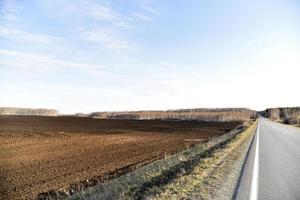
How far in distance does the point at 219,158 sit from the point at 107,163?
262 inches

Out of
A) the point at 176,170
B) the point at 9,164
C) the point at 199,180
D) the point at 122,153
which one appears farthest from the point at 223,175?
the point at 122,153

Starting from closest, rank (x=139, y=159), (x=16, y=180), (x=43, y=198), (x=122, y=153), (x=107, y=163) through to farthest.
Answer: (x=43, y=198)
(x=16, y=180)
(x=107, y=163)
(x=139, y=159)
(x=122, y=153)

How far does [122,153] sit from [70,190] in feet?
35.4

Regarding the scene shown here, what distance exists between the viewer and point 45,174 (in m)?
16.1

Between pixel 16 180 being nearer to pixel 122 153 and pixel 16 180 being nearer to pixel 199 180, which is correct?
pixel 199 180

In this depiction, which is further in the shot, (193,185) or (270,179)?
(270,179)

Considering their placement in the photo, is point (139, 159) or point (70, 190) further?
point (139, 159)

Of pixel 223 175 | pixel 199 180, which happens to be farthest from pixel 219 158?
pixel 199 180

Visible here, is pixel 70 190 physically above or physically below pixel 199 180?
below

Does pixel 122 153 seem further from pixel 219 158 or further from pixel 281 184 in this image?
Answer: pixel 281 184

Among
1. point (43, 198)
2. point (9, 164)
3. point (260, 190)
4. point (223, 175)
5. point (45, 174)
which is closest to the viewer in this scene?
point (260, 190)

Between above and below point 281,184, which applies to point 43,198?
below

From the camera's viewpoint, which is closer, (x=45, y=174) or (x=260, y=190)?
(x=260, y=190)

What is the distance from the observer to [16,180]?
48.2 ft
